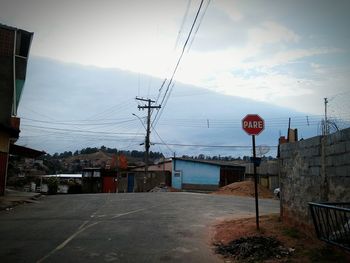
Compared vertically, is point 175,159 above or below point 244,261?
above

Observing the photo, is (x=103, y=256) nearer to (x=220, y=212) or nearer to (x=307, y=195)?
(x=307, y=195)

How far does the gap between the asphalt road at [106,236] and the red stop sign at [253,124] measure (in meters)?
3.66

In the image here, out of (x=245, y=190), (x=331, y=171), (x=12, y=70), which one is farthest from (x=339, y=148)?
(x=245, y=190)

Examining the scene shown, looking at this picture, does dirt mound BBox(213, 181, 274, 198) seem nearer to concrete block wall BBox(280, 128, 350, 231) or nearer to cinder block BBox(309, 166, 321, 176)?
concrete block wall BBox(280, 128, 350, 231)

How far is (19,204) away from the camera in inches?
797

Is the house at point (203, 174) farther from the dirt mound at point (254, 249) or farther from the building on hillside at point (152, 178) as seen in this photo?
the dirt mound at point (254, 249)

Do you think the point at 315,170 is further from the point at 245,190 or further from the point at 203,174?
the point at 203,174

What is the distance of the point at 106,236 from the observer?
11172 millimetres

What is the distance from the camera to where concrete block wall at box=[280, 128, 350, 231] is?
321 inches

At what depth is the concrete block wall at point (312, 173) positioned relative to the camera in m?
8.16

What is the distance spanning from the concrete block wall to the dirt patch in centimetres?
54

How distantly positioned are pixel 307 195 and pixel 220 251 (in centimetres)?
279

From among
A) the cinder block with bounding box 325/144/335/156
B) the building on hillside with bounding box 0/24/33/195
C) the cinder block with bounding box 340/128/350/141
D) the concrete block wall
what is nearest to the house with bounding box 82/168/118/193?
the building on hillside with bounding box 0/24/33/195

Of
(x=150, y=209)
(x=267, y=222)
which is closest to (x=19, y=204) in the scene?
(x=150, y=209)
